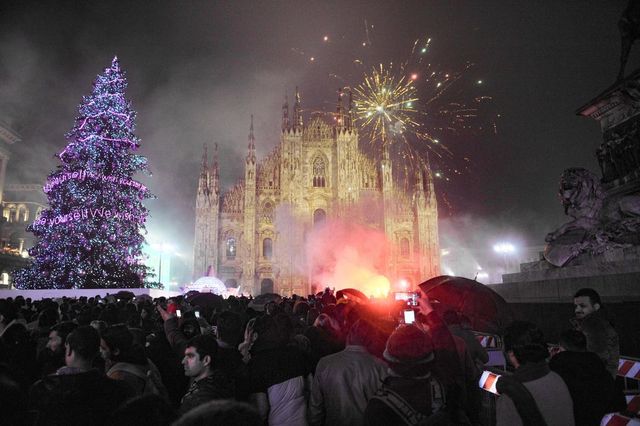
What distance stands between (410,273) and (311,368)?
37.1m

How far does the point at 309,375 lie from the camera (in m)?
4.74

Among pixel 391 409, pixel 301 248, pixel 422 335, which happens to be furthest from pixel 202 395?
pixel 301 248

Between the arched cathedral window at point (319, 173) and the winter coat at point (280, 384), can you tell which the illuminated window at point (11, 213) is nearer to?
the arched cathedral window at point (319, 173)

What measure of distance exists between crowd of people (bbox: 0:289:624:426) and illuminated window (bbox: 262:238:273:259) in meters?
35.4

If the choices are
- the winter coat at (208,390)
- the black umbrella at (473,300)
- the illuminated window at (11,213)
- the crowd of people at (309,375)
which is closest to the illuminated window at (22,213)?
the illuminated window at (11,213)

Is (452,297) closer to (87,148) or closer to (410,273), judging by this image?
(87,148)

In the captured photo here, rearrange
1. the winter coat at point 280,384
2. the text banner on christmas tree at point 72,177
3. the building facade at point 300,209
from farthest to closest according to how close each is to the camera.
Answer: the building facade at point 300,209, the text banner on christmas tree at point 72,177, the winter coat at point 280,384

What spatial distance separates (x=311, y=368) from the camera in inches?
196

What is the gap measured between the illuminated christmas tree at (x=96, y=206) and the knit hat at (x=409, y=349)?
20867mm

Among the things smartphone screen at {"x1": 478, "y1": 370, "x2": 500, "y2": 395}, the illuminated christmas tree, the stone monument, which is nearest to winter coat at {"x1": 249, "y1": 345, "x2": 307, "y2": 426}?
smartphone screen at {"x1": 478, "y1": 370, "x2": 500, "y2": 395}

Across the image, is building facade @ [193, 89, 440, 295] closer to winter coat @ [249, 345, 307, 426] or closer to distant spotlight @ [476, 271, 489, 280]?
distant spotlight @ [476, 271, 489, 280]

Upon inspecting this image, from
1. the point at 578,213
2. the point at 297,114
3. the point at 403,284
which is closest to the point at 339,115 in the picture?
the point at 297,114

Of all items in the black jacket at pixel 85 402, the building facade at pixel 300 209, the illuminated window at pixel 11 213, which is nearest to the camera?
the black jacket at pixel 85 402

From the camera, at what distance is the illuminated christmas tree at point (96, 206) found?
65.4 ft
